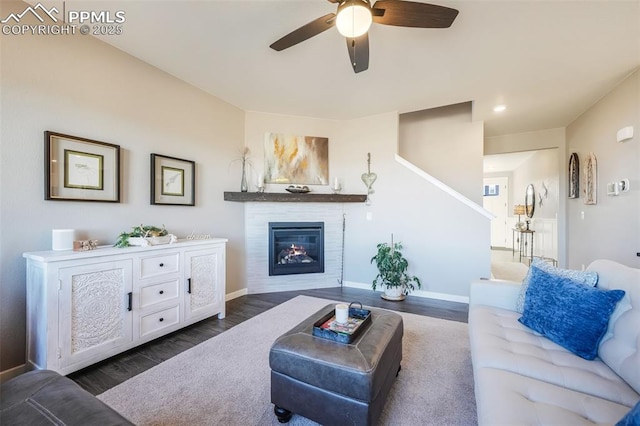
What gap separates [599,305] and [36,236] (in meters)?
3.68

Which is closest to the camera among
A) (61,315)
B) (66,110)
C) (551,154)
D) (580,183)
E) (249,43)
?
(61,315)

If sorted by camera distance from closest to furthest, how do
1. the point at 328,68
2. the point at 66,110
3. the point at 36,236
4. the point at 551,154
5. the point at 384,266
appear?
the point at 36,236 → the point at 66,110 → the point at 328,68 → the point at 384,266 → the point at 551,154

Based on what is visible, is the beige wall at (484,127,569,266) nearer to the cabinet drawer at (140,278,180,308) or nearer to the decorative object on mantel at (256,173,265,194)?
the decorative object on mantel at (256,173,265,194)

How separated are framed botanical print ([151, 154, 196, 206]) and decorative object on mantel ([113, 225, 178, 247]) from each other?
17.0 inches

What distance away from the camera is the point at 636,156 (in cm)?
280

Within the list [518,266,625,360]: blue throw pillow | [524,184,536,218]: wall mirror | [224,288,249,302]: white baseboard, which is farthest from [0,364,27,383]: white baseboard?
[524,184,536,218]: wall mirror

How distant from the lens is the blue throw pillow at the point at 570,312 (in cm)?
137

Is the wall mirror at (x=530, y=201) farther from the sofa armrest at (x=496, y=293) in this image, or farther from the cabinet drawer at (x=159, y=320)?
the cabinet drawer at (x=159, y=320)

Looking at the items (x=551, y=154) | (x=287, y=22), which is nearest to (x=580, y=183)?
(x=551, y=154)

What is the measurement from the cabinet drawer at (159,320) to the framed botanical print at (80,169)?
112cm

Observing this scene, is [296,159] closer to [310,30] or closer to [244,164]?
Answer: [244,164]

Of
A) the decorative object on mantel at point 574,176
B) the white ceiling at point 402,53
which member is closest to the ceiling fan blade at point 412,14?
the white ceiling at point 402,53

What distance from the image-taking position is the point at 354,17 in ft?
5.13

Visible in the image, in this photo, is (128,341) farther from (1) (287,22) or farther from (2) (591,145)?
(2) (591,145)
